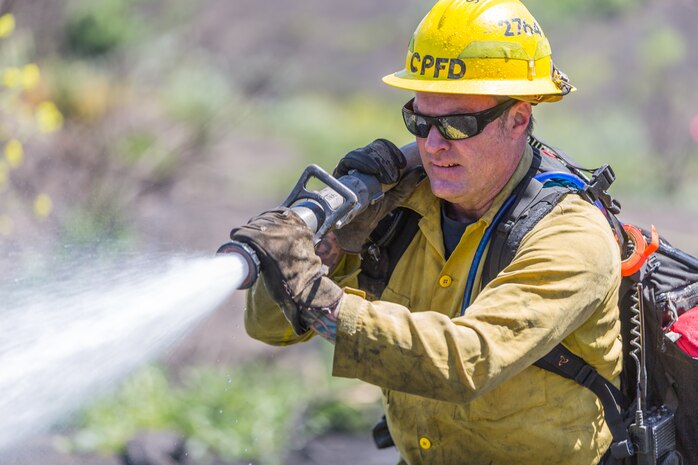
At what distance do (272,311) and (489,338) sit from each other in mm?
985

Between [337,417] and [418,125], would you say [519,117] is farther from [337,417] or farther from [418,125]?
[337,417]

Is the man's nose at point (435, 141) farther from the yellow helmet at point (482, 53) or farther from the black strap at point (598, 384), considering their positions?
the black strap at point (598, 384)

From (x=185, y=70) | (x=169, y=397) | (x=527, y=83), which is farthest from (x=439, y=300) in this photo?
(x=185, y=70)

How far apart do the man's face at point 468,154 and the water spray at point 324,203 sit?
0.22 metres

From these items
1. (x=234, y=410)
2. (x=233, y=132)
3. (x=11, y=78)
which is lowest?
(x=234, y=410)

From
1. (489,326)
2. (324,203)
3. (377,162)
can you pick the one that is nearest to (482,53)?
(377,162)

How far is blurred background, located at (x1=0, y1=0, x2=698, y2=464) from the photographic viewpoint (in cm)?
596

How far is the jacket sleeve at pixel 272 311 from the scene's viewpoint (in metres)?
3.44

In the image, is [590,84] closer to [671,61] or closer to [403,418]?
[671,61]

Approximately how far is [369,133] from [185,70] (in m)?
2.27

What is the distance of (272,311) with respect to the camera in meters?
3.44

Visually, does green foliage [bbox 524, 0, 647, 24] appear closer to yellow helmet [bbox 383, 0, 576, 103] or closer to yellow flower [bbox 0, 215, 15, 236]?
yellow flower [bbox 0, 215, 15, 236]

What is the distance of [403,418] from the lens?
3385mm

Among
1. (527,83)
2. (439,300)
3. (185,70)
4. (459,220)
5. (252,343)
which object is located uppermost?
(527,83)
